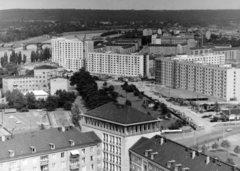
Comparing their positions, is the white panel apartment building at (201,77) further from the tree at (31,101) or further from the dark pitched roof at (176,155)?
the dark pitched roof at (176,155)

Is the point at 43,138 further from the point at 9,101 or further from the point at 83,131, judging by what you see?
the point at 9,101

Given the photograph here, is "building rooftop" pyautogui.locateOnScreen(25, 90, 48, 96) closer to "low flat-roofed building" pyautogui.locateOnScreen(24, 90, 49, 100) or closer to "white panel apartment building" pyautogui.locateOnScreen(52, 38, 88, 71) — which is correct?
"low flat-roofed building" pyautogui.locateOnScreen(24, 90, 49, 100)

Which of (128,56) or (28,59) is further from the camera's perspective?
(28,59)

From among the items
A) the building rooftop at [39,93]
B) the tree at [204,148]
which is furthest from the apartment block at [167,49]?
the tree at [204,148]

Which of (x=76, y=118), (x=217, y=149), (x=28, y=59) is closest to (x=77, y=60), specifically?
(x=28, y=59)

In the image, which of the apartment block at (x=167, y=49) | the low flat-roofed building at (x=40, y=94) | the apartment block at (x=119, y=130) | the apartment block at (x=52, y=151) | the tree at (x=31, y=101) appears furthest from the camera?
the apartment block at (x=167, y=49)

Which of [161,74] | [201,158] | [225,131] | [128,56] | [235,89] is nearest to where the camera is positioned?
[201,158]

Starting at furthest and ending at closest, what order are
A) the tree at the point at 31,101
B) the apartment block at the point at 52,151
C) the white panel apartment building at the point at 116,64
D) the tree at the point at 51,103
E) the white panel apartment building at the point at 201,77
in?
the white panel apartment building at the point at 116,64, the white panel apartment building at the point at 201,77, the tree at the point at 31,101, the tree at the point at 51,103, the apartment block at the point at 52,151
